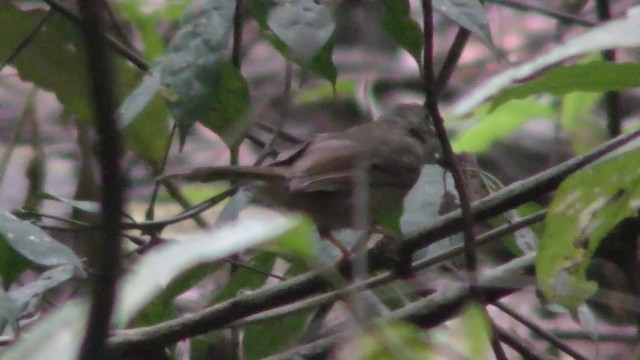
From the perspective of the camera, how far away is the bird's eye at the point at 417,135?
8.00ft

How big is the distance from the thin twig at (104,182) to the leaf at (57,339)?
→ 0.02m

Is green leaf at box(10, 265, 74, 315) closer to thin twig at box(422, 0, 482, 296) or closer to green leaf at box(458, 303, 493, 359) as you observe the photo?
thin twig at box(422, 0, 482, 296)

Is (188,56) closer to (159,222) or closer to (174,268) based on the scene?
(159,222)

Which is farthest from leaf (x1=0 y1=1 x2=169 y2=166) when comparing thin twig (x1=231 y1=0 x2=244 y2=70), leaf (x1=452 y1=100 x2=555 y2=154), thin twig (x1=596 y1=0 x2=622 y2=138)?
thin twig (x1=596 y1=0 x2=622 y2=138)

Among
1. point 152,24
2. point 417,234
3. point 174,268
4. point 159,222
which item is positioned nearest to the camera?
point 174,268

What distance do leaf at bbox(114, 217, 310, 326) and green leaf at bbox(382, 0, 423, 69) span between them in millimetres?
711

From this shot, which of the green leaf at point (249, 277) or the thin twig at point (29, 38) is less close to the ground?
the thin twig at point (29, 38)

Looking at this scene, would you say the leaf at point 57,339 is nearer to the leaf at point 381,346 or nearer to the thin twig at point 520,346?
the leaf at point 381,346

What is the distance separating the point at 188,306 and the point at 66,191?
153 centimetres

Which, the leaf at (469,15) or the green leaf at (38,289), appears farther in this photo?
the green leaf at (38,289)

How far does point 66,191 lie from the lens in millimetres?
3436

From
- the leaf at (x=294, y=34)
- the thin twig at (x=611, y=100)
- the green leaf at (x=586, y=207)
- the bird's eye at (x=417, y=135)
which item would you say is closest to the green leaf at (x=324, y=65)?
the leaf at (x=294, y=34)

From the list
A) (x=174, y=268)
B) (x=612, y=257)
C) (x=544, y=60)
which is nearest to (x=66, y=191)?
(x=612, y=257)

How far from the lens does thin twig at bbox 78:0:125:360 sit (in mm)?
436
